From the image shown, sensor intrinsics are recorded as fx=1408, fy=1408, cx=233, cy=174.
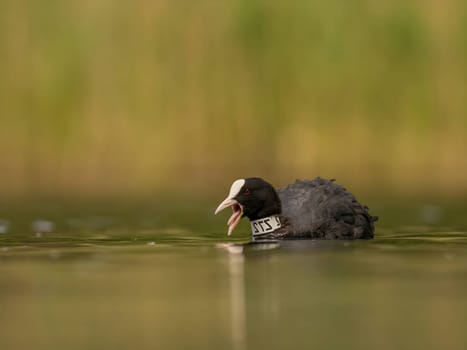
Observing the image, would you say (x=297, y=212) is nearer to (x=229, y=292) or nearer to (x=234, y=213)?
(x=234, y=213)

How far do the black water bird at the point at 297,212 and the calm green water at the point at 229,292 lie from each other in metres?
0.56

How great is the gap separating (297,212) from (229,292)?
6.38 m

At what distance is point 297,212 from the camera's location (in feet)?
71.7

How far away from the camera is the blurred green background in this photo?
53.1m

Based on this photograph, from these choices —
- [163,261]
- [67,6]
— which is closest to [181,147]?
[67,6]

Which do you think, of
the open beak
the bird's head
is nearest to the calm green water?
the open beak

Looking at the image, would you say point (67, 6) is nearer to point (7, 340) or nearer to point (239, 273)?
point (239, 273)

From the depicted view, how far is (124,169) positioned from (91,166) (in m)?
1.25

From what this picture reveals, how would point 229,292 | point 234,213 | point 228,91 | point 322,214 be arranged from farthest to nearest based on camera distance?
point 228,91, point 234,213, point 322,214, point 229,292

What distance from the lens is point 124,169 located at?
5303 cm

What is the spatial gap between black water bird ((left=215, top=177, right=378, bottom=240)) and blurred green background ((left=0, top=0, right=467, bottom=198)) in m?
25.3

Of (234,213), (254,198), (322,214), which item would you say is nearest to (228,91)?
(234,213)

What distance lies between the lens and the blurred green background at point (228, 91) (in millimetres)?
53094

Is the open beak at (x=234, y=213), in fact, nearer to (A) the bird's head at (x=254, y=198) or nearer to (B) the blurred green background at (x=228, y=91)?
(A) the bird's head at (x=254, y=198)
